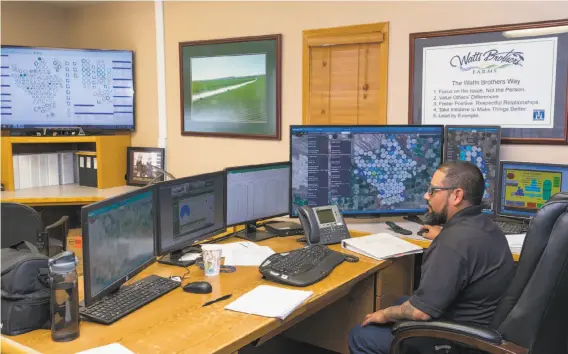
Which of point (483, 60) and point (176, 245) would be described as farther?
point (483, 60)

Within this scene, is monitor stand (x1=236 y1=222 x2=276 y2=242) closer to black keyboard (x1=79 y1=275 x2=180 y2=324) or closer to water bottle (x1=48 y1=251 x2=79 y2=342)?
black keyboard (x1=79 y1=275 x2=180 y2=324)

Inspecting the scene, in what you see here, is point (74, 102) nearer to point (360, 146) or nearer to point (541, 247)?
point (360, 146)

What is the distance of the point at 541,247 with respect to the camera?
1782 millimetres

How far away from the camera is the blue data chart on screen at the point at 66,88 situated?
4.19 m

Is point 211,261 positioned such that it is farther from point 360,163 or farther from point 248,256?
point 360,163

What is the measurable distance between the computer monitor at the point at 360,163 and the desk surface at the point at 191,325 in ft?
2.86

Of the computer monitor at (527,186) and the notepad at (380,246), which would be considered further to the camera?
the computer monitor at (527,186)

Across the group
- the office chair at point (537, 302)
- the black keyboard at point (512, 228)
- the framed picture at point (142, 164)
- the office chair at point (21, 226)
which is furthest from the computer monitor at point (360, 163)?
the framed picture at point (142, 164)

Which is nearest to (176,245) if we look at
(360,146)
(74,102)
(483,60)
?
(360,146)

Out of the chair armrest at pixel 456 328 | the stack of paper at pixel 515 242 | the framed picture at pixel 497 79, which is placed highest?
the framed picture at pixel 497 79

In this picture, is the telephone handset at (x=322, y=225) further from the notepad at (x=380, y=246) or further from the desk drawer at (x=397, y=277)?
the desk drawer at (x=397, y=277)

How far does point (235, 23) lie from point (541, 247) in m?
2.81

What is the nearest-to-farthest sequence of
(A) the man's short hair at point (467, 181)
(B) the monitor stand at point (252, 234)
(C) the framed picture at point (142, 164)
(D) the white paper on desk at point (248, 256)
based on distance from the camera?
1. (A) the man's short hair at point (467, 181)
2. (D) the white paper on desk at point (248, 256)
3. (B) the monitor stand at point (252, 234)
4. (C) the framed picture at point (142, 164)

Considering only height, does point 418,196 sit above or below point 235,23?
below
